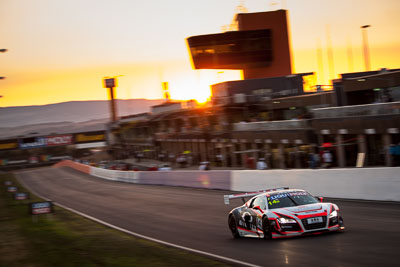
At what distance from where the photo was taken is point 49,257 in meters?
10.7

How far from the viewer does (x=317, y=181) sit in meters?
21.0

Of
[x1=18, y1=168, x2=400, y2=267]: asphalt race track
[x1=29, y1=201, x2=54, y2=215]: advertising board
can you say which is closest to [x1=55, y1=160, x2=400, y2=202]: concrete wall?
[x1=18, y1=168, x2=400, y2=267]: asphalt race track

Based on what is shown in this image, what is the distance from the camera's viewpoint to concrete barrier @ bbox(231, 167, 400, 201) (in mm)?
17219

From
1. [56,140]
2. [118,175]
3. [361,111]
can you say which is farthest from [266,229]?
[56,140]

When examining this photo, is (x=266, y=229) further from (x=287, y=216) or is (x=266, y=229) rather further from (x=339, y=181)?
(x=339, y=181)

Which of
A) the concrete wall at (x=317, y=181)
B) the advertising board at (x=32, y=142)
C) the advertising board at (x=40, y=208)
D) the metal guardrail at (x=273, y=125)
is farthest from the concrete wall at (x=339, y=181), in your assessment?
the advertising board at (x=32, y=142)

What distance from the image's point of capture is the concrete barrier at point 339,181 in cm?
1722

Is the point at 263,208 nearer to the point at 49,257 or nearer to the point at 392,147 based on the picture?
the point at 49,257

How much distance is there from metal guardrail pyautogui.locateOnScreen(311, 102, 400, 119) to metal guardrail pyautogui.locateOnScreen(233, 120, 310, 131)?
5.88ft

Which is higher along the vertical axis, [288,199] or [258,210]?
[288,199]

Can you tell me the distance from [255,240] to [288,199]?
1.34m

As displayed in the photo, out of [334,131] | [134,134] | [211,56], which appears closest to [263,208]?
[334,131]

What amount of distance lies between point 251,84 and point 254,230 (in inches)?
2191

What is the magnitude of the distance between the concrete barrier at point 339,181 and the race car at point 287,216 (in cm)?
614
